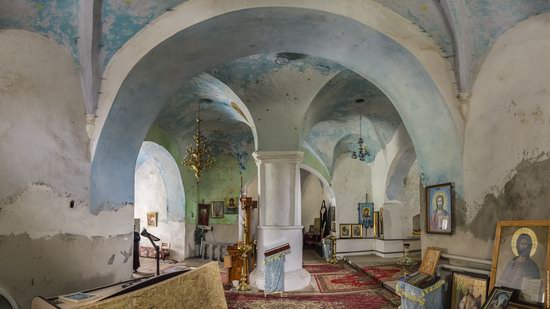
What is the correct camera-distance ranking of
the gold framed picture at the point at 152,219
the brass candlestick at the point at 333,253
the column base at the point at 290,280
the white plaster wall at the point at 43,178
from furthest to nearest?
the gold framed picture at the point at 152,219
the brass candlestick at the point at 333,253
the column base at the point at 290,280
the white plaster wall at the point at 43,178

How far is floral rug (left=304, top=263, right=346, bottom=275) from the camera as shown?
12344 millimetres

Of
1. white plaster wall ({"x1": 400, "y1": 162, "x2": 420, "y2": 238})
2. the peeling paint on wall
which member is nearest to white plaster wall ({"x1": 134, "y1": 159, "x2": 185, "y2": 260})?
white plaster wall ({"x1": 400, "y1": 162, "x2": 420, "y2": 238})

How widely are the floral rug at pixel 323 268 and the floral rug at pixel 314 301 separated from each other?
10.8ft

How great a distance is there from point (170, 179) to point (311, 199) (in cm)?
863

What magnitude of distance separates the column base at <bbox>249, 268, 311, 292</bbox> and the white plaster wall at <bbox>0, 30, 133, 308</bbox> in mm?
4781

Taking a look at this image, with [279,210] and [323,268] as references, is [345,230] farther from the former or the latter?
[279,210]

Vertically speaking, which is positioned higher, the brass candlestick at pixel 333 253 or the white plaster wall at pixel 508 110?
the white plaster wall at pixel 508 110

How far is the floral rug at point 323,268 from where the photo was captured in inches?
486

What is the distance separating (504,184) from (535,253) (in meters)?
0.85

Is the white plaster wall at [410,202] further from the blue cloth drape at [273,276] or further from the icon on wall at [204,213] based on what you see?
the icon on wall at [204,213]

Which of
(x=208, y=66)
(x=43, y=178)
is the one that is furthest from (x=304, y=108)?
(x=43, y=178)

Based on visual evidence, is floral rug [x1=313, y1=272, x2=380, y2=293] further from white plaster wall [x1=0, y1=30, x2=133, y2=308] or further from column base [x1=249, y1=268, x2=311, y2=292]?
white plaster wall [x1=0, y1=30, x2=133, y2=308]

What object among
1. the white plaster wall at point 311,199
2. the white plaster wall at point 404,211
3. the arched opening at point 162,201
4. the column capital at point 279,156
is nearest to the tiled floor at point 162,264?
the arched opening at point 162,201

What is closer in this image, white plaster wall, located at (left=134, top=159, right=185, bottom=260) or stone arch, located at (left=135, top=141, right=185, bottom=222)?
stone arch, located at (left=135, top=141, right=185, bottom=222)
